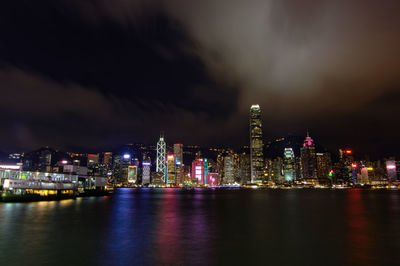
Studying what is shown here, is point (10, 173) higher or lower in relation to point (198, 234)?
higher

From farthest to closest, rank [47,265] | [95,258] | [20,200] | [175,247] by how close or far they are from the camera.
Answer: [20,200] → [175,247] → [95,258] → [47,265]

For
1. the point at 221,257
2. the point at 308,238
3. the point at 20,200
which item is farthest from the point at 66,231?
the point at 20,200

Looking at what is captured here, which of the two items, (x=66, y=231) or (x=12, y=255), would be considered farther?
(x=66, y=231)

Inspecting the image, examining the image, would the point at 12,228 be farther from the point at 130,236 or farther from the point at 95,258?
the point at 95,258

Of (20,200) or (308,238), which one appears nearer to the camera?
(308,238)

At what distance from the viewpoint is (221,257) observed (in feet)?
59.8

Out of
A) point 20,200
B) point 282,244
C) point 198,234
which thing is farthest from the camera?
point 20,200

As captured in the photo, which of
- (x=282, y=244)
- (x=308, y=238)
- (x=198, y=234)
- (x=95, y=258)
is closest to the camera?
(x=95, y=258)

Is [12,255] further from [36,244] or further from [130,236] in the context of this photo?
[130,236]

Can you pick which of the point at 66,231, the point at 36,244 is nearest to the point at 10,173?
the point at 66,231

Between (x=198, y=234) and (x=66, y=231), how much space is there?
14.2 meters

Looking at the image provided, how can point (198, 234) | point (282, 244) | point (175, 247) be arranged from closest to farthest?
point (175, 247) → point (282, 244) → point (198, 234)

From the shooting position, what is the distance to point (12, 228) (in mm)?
30266

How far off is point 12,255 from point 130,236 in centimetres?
986
